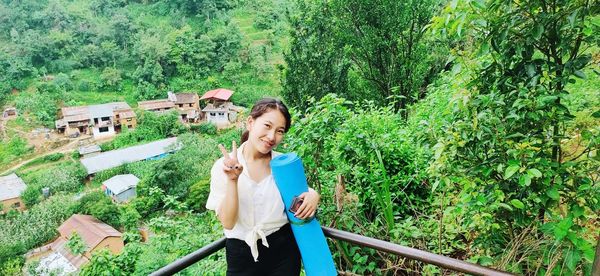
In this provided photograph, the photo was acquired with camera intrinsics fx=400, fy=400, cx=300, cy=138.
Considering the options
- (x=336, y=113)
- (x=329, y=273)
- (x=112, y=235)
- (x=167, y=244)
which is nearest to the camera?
(x=329, y=273)

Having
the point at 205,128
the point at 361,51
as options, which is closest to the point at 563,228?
the point at 361,51

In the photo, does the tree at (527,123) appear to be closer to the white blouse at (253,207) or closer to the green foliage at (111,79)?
the white blouse at (253,207)

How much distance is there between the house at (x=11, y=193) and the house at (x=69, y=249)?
4036 millimetres

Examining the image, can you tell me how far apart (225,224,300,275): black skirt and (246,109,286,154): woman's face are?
27 centimetres

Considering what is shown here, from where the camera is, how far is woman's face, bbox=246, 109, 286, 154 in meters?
1.25

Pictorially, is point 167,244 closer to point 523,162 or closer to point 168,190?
point 523,162

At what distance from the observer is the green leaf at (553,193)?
53.0 inches

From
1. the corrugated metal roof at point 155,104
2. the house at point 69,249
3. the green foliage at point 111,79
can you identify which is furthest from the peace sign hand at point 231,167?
the green foliage at point 111,79

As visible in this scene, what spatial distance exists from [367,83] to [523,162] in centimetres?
743

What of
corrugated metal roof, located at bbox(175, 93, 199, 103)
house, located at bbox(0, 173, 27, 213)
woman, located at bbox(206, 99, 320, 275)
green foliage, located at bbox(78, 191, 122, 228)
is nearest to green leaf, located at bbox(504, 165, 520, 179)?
woman, located at bbox(206, 99, 320, 275)

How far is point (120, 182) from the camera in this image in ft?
59.5

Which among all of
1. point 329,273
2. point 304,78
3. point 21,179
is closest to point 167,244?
point 329,273

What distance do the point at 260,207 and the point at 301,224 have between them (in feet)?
0.46

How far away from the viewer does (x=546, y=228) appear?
1.34 metres
